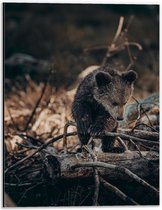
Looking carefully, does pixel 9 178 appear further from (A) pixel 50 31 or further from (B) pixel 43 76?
(A) pixel 50 31

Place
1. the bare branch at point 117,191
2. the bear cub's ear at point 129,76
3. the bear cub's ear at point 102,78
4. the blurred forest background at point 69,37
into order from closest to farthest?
1. the bare branch at point 117,191
2. the bear cub's ear at point 102,78
3. the bear cub's ear at point 129,76
4. the blurred forest background at point 69,37

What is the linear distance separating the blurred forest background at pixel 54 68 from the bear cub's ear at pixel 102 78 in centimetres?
66

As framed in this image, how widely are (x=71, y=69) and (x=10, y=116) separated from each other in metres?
1.63

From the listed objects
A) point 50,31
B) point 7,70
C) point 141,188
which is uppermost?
point 50,31

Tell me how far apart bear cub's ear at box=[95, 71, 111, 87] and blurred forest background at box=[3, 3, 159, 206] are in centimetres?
66

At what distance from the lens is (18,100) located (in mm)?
6543

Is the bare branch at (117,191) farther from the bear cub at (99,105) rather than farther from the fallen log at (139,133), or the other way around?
the fallen log at (139,133)

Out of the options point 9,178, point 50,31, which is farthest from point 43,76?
point 9,178

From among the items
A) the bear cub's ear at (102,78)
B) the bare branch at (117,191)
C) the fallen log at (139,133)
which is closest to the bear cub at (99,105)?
the bear cub's ear at (102,78)

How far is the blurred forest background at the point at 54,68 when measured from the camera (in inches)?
187

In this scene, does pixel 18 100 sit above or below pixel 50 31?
below

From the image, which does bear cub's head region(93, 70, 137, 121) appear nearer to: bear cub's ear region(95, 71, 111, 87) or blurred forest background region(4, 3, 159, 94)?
bear cub's ear region(95, 71, 111, 87)

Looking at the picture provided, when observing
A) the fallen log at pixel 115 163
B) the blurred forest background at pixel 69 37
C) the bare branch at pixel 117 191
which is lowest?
the bare branch at pixel 117 191

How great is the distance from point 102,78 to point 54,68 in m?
2.32
